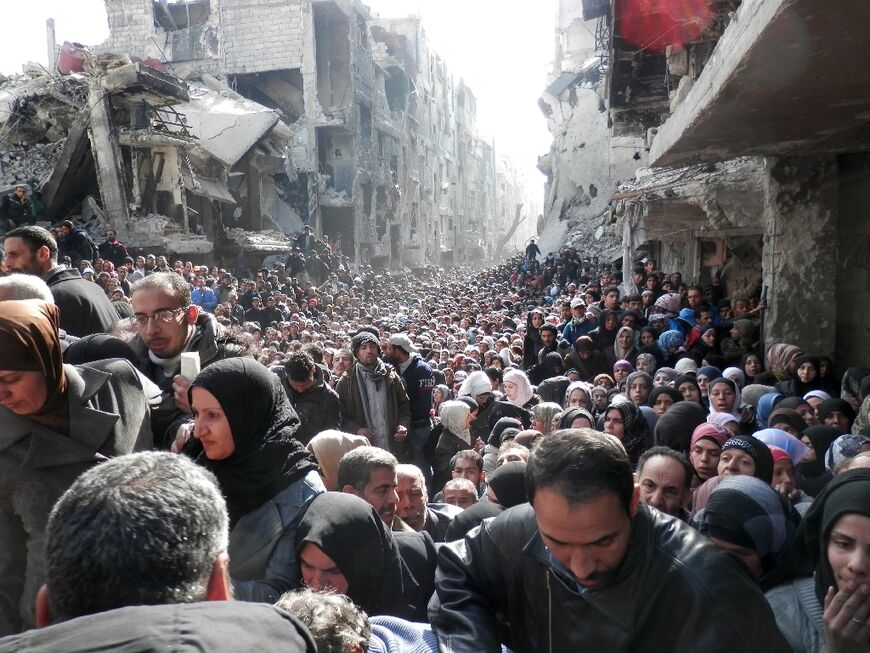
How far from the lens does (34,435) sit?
6.53 ft

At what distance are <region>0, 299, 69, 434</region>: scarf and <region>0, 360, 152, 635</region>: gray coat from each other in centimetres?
4

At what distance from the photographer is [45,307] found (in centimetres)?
217

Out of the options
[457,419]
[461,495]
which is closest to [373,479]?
[461,495]

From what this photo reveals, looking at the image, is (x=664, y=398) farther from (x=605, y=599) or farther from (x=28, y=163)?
(x=28, y=163)

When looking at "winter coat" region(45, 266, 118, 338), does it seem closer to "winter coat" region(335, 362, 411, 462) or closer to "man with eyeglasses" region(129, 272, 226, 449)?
"man with eyeglasses" region(129, 272, 226, 449)

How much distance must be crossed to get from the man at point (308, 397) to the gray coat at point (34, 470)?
8.96 ft

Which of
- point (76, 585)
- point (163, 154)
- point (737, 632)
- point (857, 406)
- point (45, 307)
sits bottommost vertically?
point (857, 406)

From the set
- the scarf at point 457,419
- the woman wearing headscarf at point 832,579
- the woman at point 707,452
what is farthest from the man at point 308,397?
the woman wearing headscarf at point 832,579

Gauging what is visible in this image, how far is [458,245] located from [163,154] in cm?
4380

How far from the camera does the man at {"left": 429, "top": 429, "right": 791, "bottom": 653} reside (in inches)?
64.6

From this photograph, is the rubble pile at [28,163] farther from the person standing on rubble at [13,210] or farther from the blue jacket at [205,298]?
the blue jacket at [205,298]

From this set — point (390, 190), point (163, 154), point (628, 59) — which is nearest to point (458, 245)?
point (390, 190)

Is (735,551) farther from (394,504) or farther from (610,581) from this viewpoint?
(394,504)

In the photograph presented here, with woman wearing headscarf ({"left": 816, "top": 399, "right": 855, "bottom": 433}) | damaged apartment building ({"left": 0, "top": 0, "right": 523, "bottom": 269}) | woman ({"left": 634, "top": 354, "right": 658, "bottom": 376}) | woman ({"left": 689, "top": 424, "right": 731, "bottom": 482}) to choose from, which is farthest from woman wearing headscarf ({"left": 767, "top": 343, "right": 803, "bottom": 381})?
damaged apartment building ({"left": 0, "top": 0, "right": 523, "bottom": 269})
